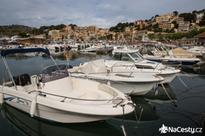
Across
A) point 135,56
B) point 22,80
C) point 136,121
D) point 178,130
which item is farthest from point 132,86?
point 22,80

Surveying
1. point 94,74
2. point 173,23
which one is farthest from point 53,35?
point 94,74

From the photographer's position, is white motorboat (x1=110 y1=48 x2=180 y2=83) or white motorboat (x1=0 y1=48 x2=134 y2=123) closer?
white motorboat (x1=0 y1=48 x2=134 y2=123)

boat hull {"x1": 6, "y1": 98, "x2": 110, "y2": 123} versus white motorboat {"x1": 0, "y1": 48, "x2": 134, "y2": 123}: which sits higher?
white motorboat {"x1": 0, "y1": 48, "x2": 134, "y2": 123}

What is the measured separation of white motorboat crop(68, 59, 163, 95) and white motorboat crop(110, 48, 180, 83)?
978 millimetres

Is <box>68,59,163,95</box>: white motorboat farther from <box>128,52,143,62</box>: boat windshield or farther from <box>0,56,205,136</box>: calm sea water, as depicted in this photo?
<box>128,52,143,62</box>: boat windshield

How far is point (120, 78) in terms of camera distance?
41.4 feet

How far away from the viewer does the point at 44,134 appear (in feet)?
29.1

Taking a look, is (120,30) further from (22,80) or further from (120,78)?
(22,80)

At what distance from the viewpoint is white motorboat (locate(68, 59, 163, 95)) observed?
12.6 meters

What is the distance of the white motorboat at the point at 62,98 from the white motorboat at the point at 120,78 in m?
1.97

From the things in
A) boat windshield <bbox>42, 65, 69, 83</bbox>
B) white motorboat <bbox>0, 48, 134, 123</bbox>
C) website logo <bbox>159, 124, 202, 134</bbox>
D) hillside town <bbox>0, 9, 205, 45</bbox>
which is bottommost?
website logo <bbox>159, 124, 202, 134</bbox>

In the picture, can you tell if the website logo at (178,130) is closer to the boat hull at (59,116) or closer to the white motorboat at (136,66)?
the boat hull at (59,116)

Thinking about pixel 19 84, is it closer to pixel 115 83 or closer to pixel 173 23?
pixel 115 83

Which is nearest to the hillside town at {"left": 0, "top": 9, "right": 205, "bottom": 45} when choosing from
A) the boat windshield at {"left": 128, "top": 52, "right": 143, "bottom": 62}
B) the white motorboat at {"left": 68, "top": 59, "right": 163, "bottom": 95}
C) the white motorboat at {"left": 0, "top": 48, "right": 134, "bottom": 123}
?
the boat windshield at {"left": 128, "top": 52, "right": 143, "bottom": 62}
